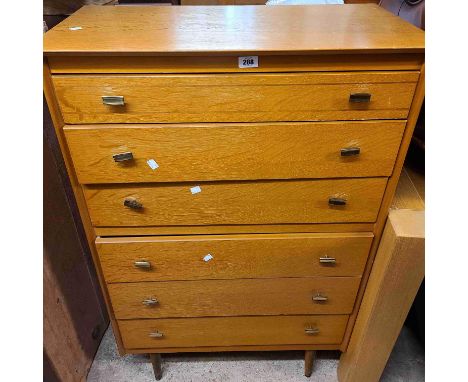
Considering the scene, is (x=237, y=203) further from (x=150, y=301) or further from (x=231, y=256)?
(x=150, y=301)

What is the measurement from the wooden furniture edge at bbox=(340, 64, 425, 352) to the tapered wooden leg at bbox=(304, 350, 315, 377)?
0.12 meters

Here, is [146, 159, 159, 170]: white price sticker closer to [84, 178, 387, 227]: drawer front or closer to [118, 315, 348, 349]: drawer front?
[84, 178, 387, 227]: drawer front

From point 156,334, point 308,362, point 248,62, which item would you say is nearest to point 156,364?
point 156,334

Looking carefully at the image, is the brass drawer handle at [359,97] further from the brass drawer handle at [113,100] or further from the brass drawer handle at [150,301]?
the brass drawer handle at [150,301]

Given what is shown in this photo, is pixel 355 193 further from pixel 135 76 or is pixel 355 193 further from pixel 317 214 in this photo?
pixel 135 76

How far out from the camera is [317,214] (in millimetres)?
982

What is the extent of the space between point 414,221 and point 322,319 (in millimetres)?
463

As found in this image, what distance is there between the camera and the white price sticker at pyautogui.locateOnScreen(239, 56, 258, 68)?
75 centimetres

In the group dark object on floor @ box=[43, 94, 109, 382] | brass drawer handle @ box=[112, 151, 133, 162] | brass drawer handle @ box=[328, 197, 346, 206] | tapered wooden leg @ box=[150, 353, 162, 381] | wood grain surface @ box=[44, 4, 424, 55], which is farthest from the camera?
tapered wooden leg @ box=[150, 353, 162, 381]

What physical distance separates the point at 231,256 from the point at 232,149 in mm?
341

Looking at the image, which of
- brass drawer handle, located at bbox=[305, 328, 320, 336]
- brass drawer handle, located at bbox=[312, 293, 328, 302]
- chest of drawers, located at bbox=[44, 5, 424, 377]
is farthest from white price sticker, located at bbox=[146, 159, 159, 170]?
brass drawer handle, located at bbox=[305, 328, 320, 336]

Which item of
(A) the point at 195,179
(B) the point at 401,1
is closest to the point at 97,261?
(A) the point at 195,179

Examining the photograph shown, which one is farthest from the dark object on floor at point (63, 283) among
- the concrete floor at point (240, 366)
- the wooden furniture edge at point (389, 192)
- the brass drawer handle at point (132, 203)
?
the wooden furniture edge at point (389, 192)

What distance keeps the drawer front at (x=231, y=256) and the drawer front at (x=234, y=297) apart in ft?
0.11
